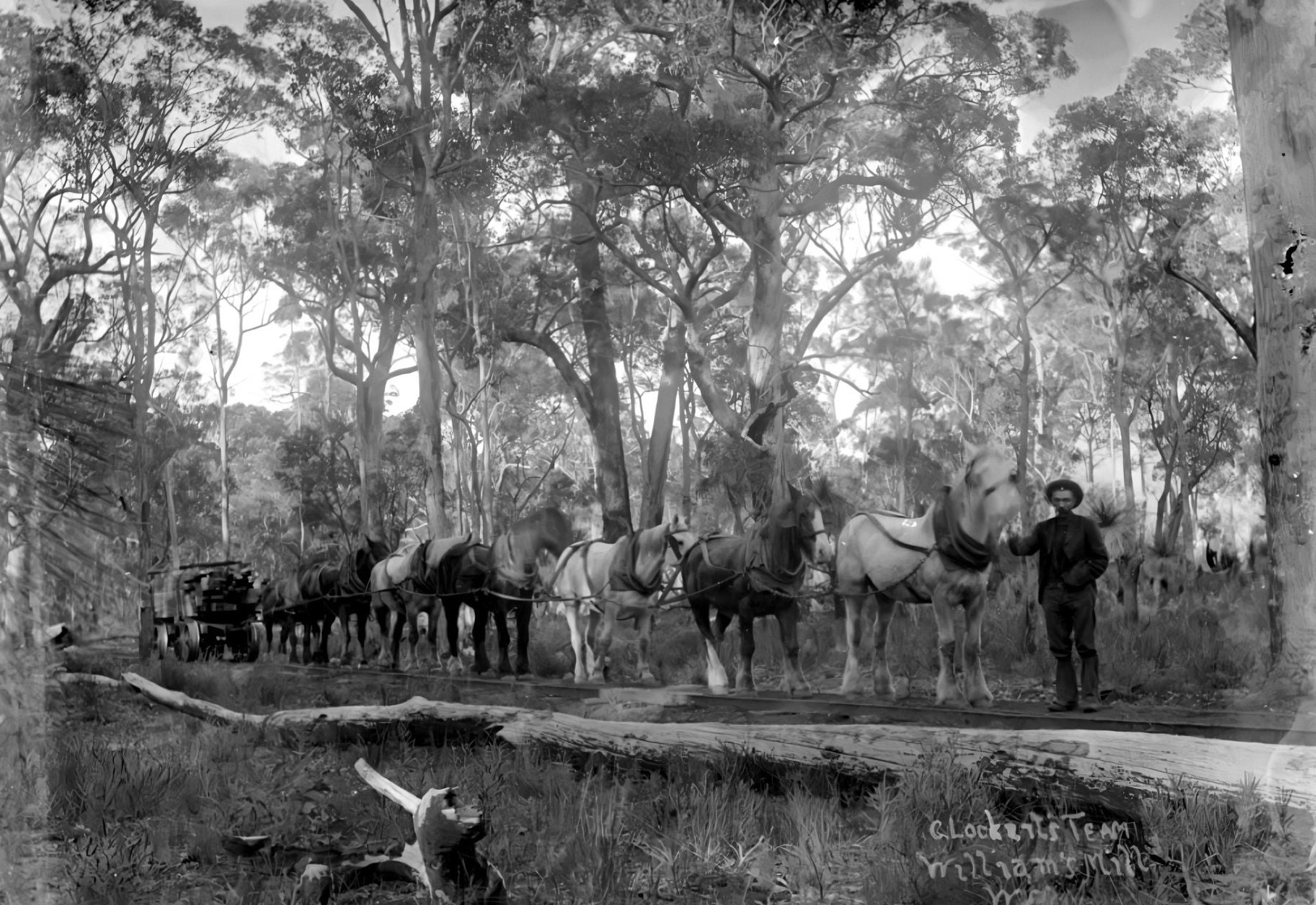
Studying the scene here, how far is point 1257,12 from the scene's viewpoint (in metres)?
4.88

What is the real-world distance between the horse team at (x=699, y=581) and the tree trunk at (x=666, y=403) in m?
0.36

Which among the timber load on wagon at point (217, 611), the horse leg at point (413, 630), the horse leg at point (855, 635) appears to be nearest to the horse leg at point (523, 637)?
the horse leg at point (413, 630)

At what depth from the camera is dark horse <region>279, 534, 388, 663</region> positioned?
7.45 metres

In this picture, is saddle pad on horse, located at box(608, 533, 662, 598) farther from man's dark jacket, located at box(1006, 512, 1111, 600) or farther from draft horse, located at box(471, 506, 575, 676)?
man's dark jacket, located at box(1006, 512, 1111, 600)

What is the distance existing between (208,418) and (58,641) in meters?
3.10

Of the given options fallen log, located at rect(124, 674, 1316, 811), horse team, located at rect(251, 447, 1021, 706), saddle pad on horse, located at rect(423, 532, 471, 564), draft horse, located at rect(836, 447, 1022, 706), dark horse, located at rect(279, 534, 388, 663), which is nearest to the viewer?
fallen log, located at rect(124, 674, 1316, 811)

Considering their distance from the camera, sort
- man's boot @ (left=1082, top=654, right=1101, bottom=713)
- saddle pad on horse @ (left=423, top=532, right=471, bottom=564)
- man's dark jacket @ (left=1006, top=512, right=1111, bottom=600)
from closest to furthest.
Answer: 1. man's dark jacket @ (left=1006, top=512, right=1111, bottom=600)
2. man's boot @ (left=1082, top=654, right=1101, bottom=713)
3. saddle pad on horse @ (left=423, top=532, right=471, bottom=564)

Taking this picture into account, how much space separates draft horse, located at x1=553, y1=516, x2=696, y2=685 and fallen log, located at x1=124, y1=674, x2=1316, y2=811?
2.06 metres

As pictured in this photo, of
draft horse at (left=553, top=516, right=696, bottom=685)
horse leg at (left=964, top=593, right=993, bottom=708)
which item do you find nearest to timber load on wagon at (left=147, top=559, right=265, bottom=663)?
draft horse at (left=553, top=516, right=696, bottom=685)

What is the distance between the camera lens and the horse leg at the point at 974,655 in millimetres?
5801

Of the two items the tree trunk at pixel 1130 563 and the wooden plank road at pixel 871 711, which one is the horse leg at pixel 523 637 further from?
the tree trunk at pixel 1130 563

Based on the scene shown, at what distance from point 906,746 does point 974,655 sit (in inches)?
81.4

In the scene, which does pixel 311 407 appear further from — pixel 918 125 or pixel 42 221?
pixel 918 125

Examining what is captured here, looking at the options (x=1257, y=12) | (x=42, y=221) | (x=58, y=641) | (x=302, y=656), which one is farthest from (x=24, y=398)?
(x=1257, y=12)
